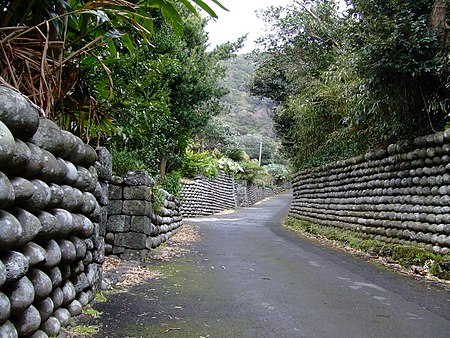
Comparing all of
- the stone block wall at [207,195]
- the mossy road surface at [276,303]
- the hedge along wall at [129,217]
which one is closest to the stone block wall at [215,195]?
the stone block wall at [207,195]

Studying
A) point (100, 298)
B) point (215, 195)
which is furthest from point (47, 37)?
point (215, 195)

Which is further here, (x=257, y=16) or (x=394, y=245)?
(x=257, y=16)

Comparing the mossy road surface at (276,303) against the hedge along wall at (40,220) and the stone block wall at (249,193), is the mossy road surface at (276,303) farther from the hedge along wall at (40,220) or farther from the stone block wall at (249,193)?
the stone block wall at (249,193)

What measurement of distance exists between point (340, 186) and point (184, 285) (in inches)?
283

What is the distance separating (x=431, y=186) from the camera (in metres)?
6.82

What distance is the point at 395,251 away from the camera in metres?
7.06

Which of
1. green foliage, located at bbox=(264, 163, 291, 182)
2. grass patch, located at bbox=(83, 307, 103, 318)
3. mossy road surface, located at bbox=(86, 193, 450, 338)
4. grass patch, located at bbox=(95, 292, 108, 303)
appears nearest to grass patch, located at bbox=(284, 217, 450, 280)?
mossy road surface, located at bbox=(86, 193, 450, 338)

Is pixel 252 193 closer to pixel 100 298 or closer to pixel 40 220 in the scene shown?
pixel 100 298

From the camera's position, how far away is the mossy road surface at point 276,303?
11.3ft

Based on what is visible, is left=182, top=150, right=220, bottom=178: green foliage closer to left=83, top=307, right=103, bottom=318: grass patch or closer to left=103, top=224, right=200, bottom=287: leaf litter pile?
left=103, top=224, right=200, bottom=287: leaf litter pile

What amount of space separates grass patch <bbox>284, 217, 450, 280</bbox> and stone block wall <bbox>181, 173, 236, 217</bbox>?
7.21 metres

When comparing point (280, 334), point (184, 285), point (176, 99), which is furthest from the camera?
point (176, 99)

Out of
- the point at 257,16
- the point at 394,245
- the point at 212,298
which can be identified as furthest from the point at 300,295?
the point at 257,16

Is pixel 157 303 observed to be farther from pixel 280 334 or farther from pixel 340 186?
pixel 340 186
